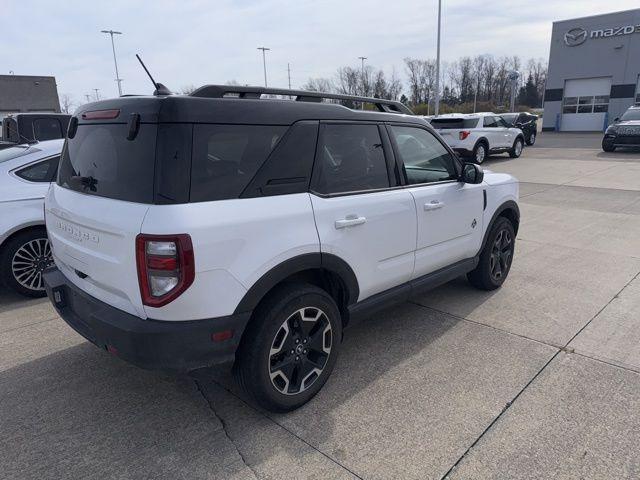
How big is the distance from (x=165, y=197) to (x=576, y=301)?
156 inches

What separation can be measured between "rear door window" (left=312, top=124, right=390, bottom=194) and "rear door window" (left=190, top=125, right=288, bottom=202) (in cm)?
39

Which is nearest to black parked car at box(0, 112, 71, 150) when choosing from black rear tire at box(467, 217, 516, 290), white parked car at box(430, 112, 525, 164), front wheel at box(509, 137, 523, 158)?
black rear tire at box(467, 217, 516, 290)

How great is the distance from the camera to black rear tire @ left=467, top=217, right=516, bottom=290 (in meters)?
4.54

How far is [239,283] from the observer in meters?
2.39

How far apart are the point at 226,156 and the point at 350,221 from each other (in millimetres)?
899

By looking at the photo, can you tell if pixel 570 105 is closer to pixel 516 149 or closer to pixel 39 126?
pixel 516 149

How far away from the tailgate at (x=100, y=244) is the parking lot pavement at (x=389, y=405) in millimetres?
619

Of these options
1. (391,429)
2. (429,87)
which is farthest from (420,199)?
(429,87)

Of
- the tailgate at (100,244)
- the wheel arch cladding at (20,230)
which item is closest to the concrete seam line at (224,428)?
the tailgate at (100,244)

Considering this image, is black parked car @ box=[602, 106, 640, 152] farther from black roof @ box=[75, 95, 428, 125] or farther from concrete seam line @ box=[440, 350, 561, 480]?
black roof @ box=[75, 95, 428, 125]

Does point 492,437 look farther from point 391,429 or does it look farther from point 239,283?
point 239,283

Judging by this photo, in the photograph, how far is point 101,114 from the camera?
2.69 meters

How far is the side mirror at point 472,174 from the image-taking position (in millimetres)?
3945

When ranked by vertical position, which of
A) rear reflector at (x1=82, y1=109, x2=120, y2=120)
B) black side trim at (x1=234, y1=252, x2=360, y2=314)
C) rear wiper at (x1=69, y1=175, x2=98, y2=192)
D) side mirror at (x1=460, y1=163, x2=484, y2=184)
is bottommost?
black side trim at (x1=234, y1=252, x2=360, y2=314)
